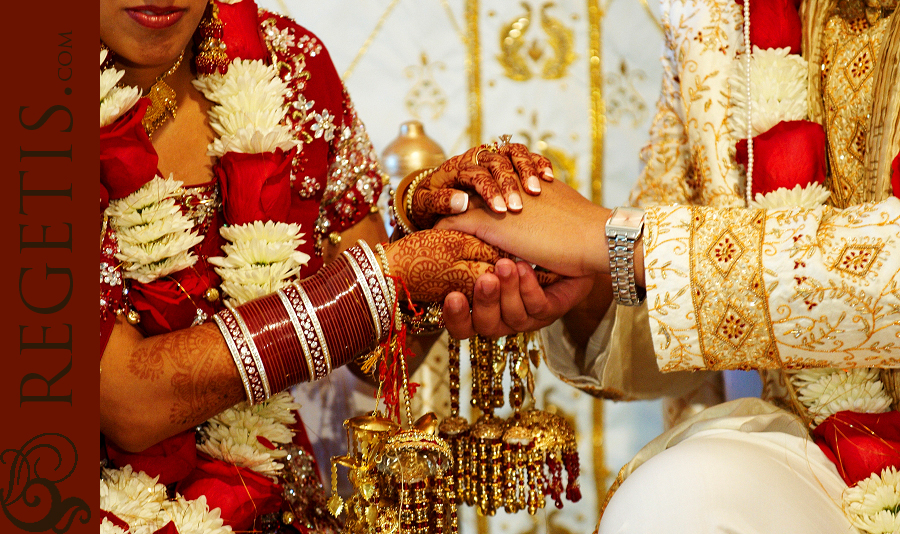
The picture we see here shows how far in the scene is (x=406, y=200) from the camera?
5.23ft

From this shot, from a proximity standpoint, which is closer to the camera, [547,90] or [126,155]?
[126,155]

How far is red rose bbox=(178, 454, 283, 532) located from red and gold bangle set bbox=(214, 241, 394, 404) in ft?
0.63

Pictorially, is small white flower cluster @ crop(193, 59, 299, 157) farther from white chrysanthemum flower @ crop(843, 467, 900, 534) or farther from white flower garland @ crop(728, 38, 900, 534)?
white chrysanthemum flower @ crop(843, 467, 900, 534)

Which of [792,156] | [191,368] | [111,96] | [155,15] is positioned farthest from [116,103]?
[792,156]

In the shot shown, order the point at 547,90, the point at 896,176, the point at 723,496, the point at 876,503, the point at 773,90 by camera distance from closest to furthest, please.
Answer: the point at 723,496 < the point at 876,503 < the point at 896,176 < the point at 773,90 < the point at 547,90

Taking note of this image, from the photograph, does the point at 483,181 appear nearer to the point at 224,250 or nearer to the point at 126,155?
the point at 224,250

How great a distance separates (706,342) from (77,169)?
99cm

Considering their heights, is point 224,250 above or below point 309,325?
above

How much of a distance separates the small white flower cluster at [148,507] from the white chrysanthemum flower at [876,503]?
0.99 m

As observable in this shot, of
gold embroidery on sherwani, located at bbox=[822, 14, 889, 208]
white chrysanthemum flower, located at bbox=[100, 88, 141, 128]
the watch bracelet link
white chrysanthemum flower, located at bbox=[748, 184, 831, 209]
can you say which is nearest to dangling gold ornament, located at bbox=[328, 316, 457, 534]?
the watch bracelet link

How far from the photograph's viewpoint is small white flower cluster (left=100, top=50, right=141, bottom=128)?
49.9 inches

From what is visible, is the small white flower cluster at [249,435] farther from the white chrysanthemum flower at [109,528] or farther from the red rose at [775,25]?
the red rose at [775,25]

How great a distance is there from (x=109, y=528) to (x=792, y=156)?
4.31 feet

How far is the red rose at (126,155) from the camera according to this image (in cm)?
126
